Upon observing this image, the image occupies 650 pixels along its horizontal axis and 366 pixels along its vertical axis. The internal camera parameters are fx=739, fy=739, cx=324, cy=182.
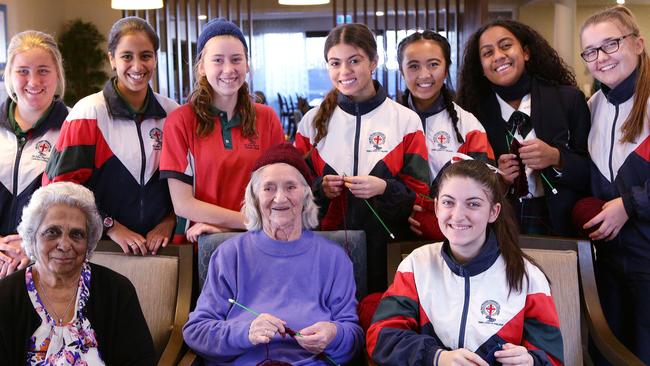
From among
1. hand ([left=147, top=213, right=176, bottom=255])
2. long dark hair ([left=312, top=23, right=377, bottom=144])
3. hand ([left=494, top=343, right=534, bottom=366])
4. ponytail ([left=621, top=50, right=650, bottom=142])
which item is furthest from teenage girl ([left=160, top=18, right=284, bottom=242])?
ponytail ([left=621, top=50, right=650, bottom=142])

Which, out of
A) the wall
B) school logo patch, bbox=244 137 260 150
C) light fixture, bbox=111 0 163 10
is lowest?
school logo patch, bbox=244 137 260 150

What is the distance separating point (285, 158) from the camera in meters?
2.44

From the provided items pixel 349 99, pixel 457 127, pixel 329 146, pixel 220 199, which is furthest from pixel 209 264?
pixel 457 127

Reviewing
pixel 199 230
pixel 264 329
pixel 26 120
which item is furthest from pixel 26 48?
pixel 264 329

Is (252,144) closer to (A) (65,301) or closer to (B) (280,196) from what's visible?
(B) (280,196)

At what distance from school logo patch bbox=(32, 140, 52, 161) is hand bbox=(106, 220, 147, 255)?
43 cm

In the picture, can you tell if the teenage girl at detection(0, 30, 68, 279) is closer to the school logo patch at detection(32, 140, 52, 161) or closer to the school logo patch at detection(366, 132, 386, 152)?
the school logo patch at detection(32, 140, 52, 161)

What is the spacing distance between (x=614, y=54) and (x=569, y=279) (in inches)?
32.9

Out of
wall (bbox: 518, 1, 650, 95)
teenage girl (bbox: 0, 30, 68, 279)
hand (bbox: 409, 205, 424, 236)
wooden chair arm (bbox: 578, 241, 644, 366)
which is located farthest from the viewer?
wall (bbox: 518, 1, 650, 95)

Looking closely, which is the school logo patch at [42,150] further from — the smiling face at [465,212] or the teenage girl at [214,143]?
the smiling face at [465,212]

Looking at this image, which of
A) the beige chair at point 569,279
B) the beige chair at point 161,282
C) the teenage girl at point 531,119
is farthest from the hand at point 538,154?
the beige chair at point 161,282

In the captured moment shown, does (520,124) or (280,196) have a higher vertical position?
(520,124)

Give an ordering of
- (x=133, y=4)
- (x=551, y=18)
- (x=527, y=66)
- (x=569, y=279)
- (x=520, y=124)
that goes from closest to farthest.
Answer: (x=569, y=279) → (x=520, y=124) → (x=527, y=66) → (x=133, y=4) → (x=551, y=18)

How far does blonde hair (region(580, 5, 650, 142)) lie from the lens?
8.64 ft
